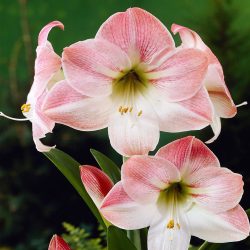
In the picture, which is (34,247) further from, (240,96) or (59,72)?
(59,72)

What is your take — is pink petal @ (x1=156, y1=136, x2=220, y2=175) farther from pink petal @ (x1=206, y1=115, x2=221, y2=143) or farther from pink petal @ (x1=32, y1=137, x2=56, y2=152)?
pink petal @ (x1=32, y1=137, x2=56, y2=152)

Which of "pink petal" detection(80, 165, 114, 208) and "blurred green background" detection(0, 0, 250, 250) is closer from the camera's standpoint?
"pink petal" detection(80, 165, 114, 208)

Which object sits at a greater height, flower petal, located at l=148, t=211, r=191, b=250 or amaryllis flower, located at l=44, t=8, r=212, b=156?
amaryllis flower, located at l=44, t=8, r=212, b=156

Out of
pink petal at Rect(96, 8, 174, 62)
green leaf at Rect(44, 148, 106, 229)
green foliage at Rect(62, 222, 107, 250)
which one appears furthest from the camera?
green foliage at Rect(62, 222, 107, 250)

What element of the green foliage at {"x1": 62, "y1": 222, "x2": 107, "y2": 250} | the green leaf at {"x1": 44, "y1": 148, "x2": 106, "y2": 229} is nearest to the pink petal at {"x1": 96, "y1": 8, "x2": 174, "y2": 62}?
the green leaf at {"x1": 44, "y1": 148, "x2": 106, "y2": 229}

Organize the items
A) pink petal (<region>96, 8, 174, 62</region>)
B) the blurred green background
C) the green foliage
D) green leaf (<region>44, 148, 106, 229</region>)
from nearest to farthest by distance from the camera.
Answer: pink petal (<region>96, 8, 174, 62</region>), green leaf (<region>44, 148, 106, 229</region>), the green foliage, the blurred green background

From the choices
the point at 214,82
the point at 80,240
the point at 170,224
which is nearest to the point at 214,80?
the point at 214,82

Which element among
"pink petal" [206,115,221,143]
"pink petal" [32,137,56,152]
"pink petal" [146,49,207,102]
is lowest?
"pink petal" [32,137,56,152]

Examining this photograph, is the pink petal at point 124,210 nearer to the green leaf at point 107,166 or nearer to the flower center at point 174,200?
the flower center at point 174,200
